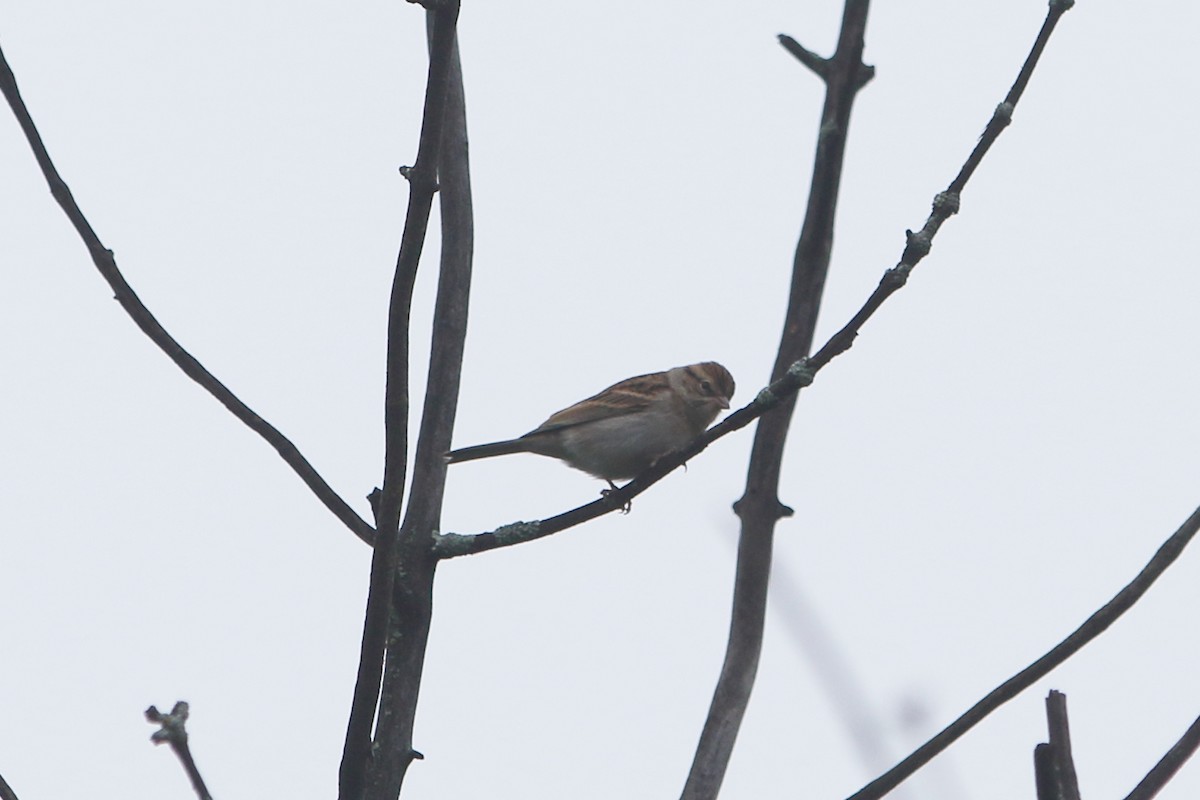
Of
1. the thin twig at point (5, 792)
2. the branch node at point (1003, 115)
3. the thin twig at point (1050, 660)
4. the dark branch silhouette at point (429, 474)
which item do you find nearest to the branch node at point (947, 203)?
the branch node at point (1003, 115)

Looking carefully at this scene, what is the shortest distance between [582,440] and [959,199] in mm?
3876

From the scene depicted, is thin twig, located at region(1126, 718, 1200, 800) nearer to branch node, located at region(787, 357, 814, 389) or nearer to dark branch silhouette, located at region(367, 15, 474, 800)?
branch node, located at region(787, 357, 814, 389)

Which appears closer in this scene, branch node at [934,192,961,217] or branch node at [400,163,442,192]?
branch node at [400,163,442,192]

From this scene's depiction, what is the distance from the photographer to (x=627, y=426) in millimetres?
7387

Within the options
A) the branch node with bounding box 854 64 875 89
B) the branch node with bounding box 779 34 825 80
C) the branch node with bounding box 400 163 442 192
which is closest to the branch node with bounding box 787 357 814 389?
the branch node with bounding box 400 163 442 192

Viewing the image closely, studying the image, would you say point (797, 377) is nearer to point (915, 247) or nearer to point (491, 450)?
point (915, 247)

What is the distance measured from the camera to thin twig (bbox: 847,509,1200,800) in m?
3.15

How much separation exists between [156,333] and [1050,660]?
7.88 feet

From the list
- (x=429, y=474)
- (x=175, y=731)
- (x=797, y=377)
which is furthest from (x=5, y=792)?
(x=797, y=377)

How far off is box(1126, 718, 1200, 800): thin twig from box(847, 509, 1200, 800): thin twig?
0.29 meters

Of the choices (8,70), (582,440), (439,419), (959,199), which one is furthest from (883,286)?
(582,440)

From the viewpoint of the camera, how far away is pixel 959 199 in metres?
3.74

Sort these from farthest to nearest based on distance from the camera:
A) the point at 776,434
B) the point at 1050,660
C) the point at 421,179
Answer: the point at 776,434, the point at 421,179, the point at 1050,660

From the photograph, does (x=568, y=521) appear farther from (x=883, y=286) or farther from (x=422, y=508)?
(x=883, y=286)
